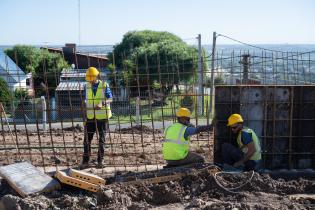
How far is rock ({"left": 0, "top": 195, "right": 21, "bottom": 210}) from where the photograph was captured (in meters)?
5.38

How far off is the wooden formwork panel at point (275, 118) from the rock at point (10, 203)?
3.32 meters

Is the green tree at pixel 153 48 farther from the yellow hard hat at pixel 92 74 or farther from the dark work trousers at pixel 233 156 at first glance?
the dark work trousers at pixel 233 156

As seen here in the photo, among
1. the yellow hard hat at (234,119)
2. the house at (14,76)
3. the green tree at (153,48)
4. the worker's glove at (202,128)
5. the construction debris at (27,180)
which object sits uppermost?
the green tree at (153,48)

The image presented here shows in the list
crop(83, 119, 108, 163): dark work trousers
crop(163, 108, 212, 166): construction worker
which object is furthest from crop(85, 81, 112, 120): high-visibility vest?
crop(163, 108, 212, 166): construction worker

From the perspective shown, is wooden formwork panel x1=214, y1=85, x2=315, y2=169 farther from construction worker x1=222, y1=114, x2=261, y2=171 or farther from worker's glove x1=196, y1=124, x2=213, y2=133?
worker's glove x1=196, y1=124, x2=213, y2=133

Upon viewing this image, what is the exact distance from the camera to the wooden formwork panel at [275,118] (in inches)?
281

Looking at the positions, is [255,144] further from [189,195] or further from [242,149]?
[189,195]

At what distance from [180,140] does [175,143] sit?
96 mm

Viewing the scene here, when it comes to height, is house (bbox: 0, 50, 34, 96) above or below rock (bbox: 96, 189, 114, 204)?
above

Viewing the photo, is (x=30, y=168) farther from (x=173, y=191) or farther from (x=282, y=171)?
(x=282, y=171)

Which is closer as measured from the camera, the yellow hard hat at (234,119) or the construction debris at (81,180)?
the construction debris at (81,180)

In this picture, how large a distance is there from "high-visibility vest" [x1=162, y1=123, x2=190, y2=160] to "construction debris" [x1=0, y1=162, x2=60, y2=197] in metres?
1.80

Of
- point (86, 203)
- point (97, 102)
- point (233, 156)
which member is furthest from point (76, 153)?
point (233, 156)

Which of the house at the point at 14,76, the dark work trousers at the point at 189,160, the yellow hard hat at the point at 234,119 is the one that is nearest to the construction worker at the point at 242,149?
the yellow hard hat at the point at 234,119
